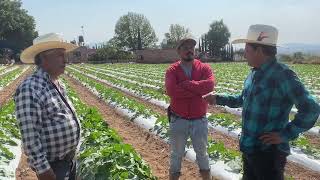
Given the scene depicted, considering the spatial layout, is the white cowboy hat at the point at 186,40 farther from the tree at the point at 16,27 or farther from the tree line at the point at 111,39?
the tree at the point at 16,27

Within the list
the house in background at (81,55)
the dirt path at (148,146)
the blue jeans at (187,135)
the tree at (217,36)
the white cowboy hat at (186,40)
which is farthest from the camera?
the tree at (217,36)

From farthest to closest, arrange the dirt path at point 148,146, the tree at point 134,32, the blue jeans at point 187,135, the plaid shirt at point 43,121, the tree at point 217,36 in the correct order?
the tree at point 134,32
the tree at point 217,36
the dirt path at point 148,146
the blue jeans at point 187,135
the plaid shirt at point 43,121

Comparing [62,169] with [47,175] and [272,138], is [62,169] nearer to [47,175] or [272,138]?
[47,175]

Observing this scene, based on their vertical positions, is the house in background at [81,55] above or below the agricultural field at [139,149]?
below

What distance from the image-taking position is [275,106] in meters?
3.58

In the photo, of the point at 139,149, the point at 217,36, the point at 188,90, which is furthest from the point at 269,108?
the point at 217,36

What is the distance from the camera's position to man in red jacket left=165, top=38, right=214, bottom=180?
5156 mm

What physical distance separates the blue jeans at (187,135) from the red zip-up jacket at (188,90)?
9cm

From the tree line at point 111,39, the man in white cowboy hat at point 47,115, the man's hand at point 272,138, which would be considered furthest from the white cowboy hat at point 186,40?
the tree line at point 111,39

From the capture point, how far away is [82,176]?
17.7ft

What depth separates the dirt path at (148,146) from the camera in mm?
7082

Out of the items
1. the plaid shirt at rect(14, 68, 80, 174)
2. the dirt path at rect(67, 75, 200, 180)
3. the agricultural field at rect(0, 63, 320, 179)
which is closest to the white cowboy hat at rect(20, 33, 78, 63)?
the plaid shirt at rect(14, 68, 80, 174)

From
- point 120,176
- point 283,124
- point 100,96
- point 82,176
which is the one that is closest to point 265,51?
point 283,124

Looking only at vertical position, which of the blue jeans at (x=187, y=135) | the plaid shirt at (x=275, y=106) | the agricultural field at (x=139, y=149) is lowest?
the agricultural field at (x=139, y=149)
